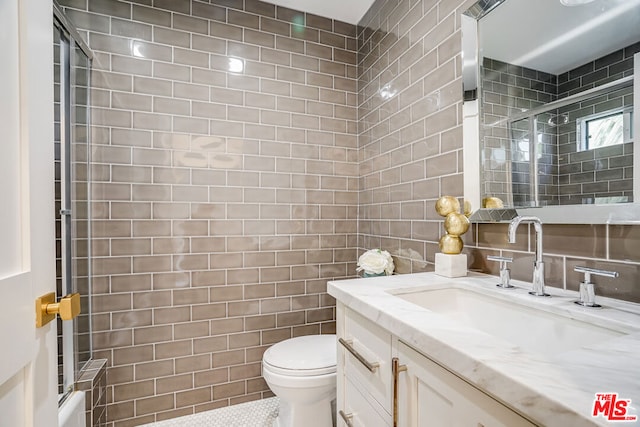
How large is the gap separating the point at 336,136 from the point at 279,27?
0.83 meters

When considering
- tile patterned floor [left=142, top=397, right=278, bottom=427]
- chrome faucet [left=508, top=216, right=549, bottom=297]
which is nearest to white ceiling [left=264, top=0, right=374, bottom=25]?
chrome faucet [left=508, top=216, right=549, bottom=297]

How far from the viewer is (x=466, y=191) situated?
1.33 meters

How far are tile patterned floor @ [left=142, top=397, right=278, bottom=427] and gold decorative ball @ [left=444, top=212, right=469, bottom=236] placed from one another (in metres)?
1.55

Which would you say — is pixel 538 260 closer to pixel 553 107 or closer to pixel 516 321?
pixel 516 321

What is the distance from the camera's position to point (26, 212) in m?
0.61

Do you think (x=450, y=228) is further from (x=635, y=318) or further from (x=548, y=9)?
(x=548, y=9)

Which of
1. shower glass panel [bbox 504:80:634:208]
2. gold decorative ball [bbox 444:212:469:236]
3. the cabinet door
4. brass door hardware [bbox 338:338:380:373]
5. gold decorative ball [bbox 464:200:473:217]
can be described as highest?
shower glass panel [bbox 504:80:634:208]

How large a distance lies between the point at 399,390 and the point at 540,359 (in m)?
0.38

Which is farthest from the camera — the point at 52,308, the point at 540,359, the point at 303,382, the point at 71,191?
the point at 71,191

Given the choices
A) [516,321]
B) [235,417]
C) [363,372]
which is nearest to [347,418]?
[363,372]

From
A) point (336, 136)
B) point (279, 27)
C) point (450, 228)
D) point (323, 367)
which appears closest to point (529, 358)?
point (450, 228)

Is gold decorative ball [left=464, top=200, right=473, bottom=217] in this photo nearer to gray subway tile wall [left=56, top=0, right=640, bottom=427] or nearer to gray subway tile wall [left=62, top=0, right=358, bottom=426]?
gray subway tile wall [left=56, top=0, right=640, bottom=427]

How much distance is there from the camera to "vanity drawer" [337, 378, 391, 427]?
2.94 feet

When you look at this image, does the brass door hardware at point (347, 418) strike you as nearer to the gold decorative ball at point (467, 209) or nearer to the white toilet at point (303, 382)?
the white toilet at point (303, 382)
